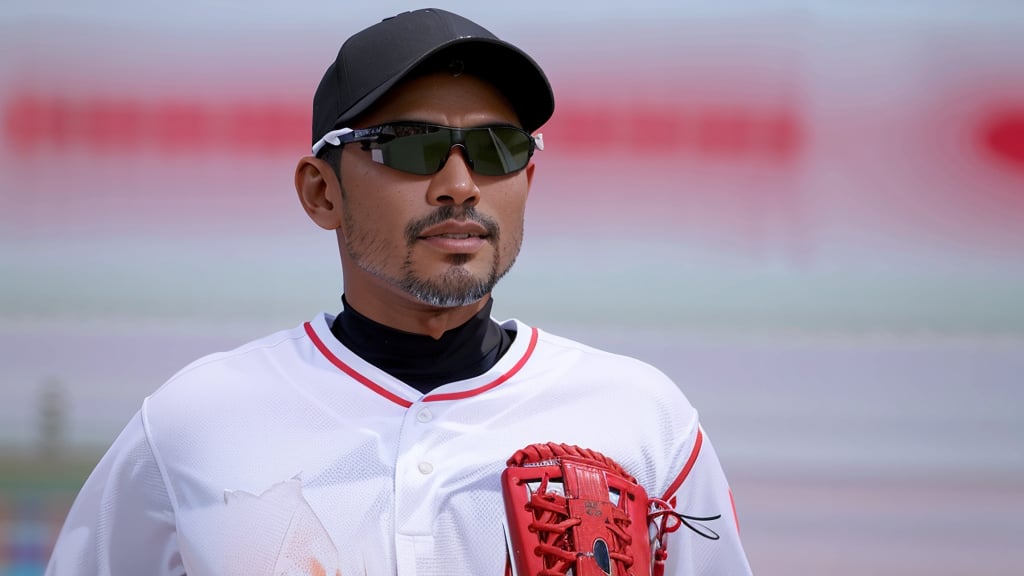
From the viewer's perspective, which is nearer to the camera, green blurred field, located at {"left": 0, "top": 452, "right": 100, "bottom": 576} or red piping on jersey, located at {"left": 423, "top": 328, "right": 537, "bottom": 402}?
red piping on jersey, located at {"left": 423, "top": 328, "right": 537, "bottom": 402}

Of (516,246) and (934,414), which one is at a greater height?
(516,246)

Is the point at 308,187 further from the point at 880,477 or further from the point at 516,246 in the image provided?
the point at 880,477

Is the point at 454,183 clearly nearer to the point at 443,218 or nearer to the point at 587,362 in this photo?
the point at 443,218

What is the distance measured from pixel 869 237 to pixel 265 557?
1.89 m

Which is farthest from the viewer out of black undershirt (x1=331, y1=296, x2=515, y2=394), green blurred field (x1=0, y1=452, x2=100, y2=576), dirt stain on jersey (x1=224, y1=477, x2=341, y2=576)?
green blurred field (x1=0, y1=452, x2=100, y2=576)

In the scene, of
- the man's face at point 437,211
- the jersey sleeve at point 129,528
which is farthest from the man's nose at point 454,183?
the jersey sleeve at point 129,528

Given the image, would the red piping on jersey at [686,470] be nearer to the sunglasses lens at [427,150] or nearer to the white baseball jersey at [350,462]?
the white baseball jersey at [350,462]

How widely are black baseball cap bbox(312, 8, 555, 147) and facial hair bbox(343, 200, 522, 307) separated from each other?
181 millimetres

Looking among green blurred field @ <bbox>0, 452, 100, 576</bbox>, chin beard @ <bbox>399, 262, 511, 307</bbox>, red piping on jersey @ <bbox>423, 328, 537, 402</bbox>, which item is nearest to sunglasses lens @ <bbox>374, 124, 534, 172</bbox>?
chin beard @ <bbox>399, 262, 511, 307</bbox>

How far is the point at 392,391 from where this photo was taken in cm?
159

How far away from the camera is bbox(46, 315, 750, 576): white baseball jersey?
1438 mm

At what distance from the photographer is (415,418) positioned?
154cm

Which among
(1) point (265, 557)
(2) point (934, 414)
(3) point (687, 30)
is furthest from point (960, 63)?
(1) point (265, 557)

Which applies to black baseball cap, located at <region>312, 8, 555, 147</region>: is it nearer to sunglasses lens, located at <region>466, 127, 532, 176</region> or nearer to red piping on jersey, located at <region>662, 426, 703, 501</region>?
sunglasses lens, located at <region>466, 127, 532, 176</region>
